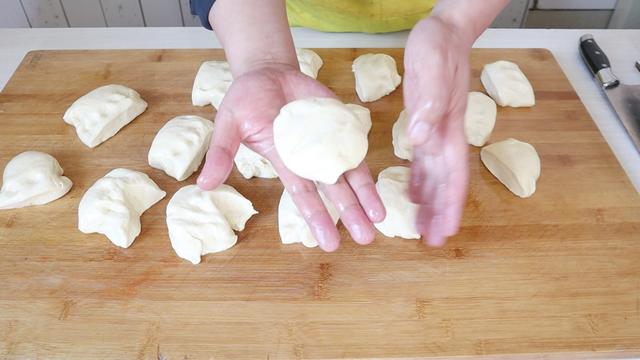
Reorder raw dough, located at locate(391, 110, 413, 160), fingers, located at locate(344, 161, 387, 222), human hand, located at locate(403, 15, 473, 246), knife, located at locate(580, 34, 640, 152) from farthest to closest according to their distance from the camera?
knife, located at locate(580, 34, 640, 152) → raw dough, located at locate(391, 110, 413, 160) → fingers, located at locate(344, 161, 387, 222) → human hand, located at locate(403, 15, 473, 246)

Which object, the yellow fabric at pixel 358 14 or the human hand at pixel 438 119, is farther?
the yellow fabric at pixel 358 14

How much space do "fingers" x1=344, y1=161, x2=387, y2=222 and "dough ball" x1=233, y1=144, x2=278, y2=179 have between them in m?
0.33

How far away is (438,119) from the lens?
1.12m

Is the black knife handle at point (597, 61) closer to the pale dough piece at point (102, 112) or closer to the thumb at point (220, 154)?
the thumb at point (220, 154)

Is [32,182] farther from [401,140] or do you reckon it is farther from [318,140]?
[401,140]

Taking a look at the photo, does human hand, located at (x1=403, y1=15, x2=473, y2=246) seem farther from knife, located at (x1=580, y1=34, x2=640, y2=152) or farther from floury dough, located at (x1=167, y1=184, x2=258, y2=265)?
knife, located at (x1=580, y1=34, x2=640, y2=152)

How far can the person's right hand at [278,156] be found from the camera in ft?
3.95

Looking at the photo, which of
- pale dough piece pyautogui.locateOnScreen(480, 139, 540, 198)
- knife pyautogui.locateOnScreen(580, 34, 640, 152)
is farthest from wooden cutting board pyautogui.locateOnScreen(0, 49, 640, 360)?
knife pyautogui.locateOnScreen(580, 34, 640, 152)

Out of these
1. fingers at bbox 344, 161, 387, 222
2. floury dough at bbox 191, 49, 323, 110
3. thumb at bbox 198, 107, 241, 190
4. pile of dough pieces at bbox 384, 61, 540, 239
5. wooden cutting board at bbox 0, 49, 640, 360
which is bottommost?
wooden cutting board at bbox 0, 49, 640, 360

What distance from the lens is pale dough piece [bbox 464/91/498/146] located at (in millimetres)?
1617

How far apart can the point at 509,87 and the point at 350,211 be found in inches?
33.5

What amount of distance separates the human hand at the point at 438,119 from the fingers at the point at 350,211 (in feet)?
0.58

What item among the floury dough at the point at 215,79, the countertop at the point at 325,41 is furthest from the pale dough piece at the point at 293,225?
the countertop at the point at 325,41

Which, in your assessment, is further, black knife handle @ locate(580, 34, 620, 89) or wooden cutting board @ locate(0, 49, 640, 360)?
black knife handle @ locate(580, 34, 620, 89)
